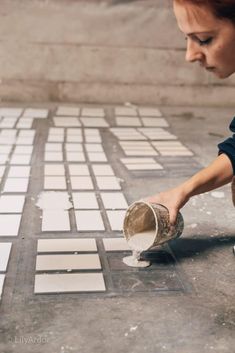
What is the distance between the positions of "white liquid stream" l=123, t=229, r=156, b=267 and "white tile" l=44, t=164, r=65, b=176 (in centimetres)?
130

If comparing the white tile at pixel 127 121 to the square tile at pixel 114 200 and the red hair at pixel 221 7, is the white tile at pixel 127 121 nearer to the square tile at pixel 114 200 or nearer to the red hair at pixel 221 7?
the square tile at pixel 114 200

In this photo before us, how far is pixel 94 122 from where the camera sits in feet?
16.5

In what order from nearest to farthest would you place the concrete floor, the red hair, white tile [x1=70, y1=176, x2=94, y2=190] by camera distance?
the concrete floor
the red hair
white tile [x1=70, y1=176, x2=94, y2=190]

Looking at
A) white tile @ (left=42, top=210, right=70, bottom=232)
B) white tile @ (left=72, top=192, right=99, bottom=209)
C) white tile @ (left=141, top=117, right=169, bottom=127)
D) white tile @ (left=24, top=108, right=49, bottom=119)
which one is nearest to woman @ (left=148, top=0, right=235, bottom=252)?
white tile @ (left=42, top=210, right=70, bottom=232)

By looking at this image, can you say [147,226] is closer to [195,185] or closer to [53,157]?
[195,185]

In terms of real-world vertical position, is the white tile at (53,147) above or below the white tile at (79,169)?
below

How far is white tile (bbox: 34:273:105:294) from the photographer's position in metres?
1.96

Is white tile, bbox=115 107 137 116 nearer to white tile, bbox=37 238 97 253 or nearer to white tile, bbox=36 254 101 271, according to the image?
white tile, bbox=37 238 97 253

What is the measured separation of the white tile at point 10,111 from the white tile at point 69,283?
129 inches

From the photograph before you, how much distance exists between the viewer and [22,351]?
1.60 meters

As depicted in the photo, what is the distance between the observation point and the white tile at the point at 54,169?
135 inches

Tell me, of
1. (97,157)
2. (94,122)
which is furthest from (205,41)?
(94,122)

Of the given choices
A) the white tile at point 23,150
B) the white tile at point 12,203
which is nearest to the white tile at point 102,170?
the white tile at point 23,150

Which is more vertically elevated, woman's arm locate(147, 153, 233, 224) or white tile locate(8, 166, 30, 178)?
woman's arm locate(147, 153, 233, 224)
